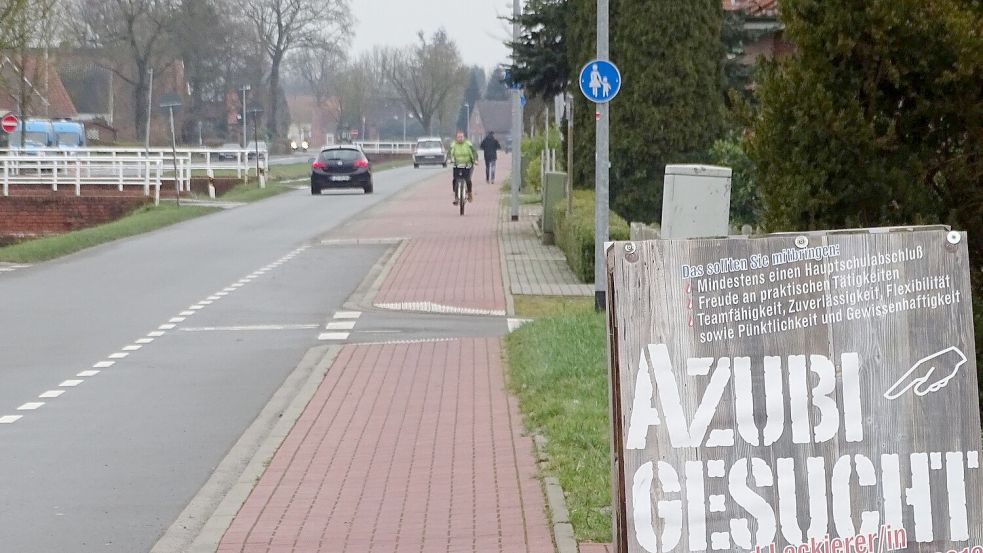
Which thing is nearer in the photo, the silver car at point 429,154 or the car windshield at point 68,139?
the car windshield at point 68,139

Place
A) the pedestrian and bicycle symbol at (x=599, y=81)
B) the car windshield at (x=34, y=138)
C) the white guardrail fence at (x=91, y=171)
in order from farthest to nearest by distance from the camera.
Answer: the car windshield at (x=34, y=138) < the white guardrail fence at (x=91, y=171) < the pedestrian and bicycle symbol at (x=599, y=81)

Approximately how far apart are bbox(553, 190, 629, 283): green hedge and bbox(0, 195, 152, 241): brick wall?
20.4m

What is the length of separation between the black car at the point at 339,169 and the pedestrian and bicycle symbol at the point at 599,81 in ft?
115

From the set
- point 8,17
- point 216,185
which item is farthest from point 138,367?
point 216,185

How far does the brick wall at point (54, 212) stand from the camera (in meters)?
41.0

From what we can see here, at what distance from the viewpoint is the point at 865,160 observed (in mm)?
7188

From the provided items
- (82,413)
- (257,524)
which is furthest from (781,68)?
(82,413)

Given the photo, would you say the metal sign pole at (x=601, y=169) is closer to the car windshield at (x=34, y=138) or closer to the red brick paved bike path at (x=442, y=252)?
the red brick paved bike path at (x=442, y=252)

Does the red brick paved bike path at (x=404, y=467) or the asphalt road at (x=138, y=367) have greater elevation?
the red brick paved bike path at (x=404, y=467)

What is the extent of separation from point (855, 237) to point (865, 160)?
2.24 meters

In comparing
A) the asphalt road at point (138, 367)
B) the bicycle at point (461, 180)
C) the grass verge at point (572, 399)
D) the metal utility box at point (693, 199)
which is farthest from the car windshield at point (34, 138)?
the metal utility box at point (693, 199)

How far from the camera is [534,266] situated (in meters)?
22.3

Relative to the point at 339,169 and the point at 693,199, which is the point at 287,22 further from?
the point at 693,199

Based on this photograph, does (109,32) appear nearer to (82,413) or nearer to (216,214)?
(216,214)
